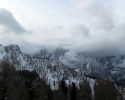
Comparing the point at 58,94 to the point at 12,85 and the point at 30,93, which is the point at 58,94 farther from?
the point at 12,85

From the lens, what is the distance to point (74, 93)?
10250 centimetres

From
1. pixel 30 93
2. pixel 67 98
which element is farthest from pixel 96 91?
pixel 30 93

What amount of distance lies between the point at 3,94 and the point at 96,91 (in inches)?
913

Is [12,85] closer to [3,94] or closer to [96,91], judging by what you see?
[3,94]

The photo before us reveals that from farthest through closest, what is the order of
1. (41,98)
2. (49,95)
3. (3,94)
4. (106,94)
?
1. (49,95)
2. (41,98)
3. (106,94)
4. (3,94)

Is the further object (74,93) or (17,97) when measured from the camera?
(74,93)

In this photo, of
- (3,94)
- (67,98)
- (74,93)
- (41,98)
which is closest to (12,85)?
(3,94)

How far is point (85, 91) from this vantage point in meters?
87.0

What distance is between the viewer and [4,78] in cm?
Answer: 7419

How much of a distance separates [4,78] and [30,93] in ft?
75.5

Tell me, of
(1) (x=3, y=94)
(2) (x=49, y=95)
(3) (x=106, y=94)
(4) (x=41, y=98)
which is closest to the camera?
(1) (x=3, y=94)

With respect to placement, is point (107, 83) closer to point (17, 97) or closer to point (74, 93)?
point (74, 93)

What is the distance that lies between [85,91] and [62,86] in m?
18.3

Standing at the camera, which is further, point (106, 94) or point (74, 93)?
point (74, 93)
